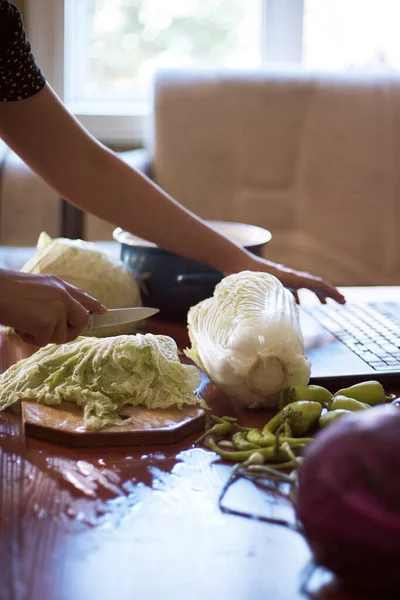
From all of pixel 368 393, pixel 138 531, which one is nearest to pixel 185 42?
pixel 368 393

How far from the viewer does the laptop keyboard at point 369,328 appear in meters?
1.28

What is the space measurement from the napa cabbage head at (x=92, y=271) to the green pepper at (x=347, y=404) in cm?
59

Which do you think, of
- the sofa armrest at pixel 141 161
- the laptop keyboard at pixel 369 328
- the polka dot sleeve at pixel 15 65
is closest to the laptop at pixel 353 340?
the laptop keyboard at pixel 369 328

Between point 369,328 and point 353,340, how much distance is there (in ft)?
0.27

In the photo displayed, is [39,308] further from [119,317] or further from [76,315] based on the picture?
[119,317]

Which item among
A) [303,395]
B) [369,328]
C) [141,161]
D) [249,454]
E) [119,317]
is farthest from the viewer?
[141,161]

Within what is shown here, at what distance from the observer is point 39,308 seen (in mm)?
1070

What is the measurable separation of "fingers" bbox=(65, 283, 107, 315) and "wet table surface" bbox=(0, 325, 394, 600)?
9.5 inches

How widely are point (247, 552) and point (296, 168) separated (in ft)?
7.67

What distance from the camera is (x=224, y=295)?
126cm

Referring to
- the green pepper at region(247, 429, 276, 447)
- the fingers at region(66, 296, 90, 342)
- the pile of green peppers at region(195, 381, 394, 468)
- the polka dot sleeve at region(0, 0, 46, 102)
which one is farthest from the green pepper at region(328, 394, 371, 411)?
the polka dot sleeve at region(0, 0, 46, 102)

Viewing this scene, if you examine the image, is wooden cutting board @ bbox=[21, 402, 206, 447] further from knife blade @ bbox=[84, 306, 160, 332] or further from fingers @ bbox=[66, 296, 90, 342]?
knife blade @ bbox=[84, 306, 160, 332]

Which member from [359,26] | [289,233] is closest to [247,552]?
[289,233]

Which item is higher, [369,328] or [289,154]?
[289,154]
